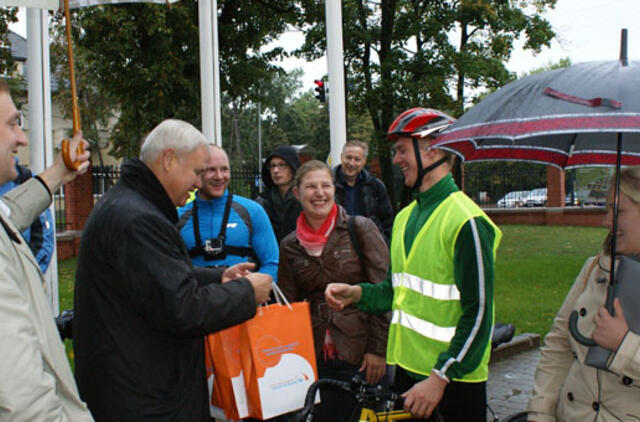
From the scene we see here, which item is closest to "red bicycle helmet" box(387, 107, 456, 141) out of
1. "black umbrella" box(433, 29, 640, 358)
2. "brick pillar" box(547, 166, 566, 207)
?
"black umbrella" box(433, 29, 640, 358)

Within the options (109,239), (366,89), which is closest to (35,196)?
(109,239)

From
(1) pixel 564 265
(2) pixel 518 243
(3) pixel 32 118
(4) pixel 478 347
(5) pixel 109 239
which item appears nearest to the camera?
(5) pixel 109 239

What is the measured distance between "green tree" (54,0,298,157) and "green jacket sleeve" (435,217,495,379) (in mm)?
13469

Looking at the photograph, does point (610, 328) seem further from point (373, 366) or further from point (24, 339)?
point (24, 339)

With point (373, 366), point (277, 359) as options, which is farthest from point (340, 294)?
point (373, 366)

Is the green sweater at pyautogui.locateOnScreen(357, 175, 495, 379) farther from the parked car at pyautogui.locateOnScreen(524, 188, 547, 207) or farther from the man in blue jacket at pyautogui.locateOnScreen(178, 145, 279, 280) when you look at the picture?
the parked car at pyautogui.locateOnScreen(524, 188, 547, 207)

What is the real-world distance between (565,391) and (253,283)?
51.8 inches

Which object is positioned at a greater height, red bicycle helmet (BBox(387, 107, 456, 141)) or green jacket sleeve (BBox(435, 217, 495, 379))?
red bicycle helmet (BBox(387, 107, 456, 141))

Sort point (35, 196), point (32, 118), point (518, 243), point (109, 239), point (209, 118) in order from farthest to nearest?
point (518, 243)
point (209, 118)
point (32, 118)
point (35, 196)
point (109, 239)

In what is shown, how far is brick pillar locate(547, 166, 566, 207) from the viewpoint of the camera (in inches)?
1018

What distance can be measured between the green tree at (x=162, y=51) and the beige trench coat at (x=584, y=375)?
44.9ft

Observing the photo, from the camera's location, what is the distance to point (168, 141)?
2516mm

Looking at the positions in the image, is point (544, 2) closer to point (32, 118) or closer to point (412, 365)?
point (32, 118)

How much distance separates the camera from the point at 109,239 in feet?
7.47
